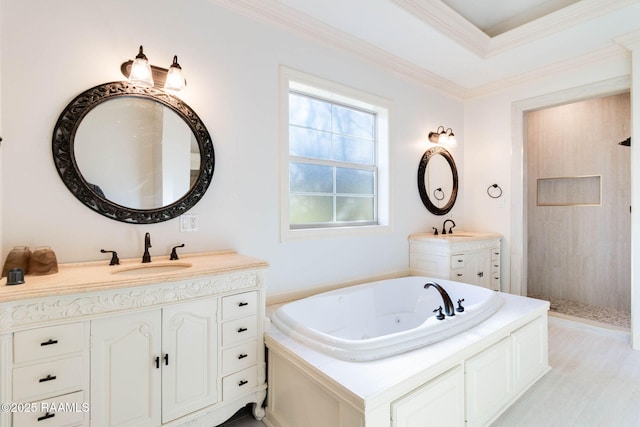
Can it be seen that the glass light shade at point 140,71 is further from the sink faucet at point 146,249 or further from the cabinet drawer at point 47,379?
the cabinet drawer at point 47,379

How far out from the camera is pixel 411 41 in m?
2.73

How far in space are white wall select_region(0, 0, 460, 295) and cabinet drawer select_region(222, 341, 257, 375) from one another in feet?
2.03

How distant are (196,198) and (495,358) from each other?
206cm

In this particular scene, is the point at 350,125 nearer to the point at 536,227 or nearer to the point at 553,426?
the point at 553,426

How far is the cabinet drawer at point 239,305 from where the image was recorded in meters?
1.65

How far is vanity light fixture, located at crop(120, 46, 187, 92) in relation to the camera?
1.65 m

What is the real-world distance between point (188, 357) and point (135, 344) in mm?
259

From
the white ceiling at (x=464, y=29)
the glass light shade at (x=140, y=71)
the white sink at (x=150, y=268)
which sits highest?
the white ceiling at (x=464, y=29)

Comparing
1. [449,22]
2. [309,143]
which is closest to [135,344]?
[309,143]

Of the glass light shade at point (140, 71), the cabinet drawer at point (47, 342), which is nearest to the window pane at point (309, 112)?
the glass light shade at point (140, 71)

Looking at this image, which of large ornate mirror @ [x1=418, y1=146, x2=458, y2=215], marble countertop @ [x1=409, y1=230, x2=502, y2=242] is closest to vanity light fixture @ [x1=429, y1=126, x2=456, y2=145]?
large ornate mirror @ [x1=418, y1=146, x2=458, y2=215]

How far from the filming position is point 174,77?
1798 millimetres

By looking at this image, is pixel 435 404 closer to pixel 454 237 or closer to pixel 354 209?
pixel 354 209

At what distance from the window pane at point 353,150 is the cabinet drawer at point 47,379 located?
2291 mm
